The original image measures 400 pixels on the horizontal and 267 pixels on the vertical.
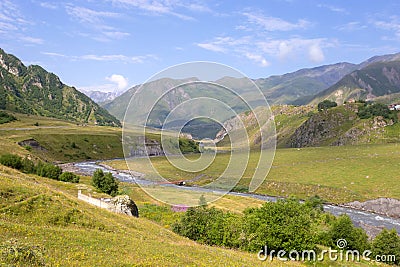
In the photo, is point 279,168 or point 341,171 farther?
point 279,168

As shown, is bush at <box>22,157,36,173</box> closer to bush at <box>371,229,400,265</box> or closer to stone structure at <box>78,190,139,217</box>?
stone structure at <box>78,190,139,217</box>

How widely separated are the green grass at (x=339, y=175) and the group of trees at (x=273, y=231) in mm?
36652

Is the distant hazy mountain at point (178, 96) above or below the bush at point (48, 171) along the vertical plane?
above


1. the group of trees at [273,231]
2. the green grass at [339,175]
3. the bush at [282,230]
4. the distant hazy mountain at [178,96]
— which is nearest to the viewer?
the distant hazy mountain at [178,96]

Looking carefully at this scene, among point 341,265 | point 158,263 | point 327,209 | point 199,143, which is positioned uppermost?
point 199,143

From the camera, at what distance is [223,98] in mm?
13352

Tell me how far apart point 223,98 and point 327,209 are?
9211 centimetres

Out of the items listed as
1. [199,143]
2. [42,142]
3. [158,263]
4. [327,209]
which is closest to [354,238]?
[327,209]

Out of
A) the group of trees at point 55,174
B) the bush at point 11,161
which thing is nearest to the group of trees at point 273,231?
the group of trees at point 55,174

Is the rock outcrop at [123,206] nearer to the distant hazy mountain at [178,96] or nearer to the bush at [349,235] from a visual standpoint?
the distant hazy mountain at [178,96]

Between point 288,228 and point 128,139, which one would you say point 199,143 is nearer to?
point 128,139

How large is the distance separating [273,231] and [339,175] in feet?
302

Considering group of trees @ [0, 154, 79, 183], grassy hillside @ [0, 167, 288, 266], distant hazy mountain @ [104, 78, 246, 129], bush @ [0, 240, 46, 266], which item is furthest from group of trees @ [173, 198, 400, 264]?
group of trees @ [0, 154, 79, 183]

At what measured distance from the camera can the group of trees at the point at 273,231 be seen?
130 ft
